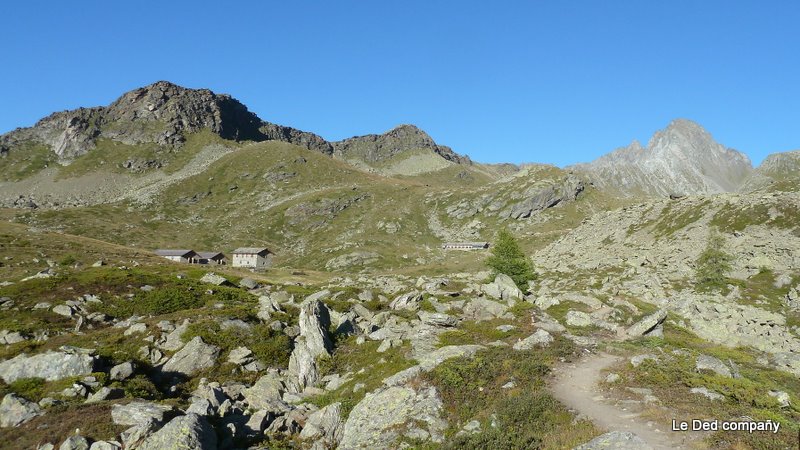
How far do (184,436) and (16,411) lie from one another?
965 cm

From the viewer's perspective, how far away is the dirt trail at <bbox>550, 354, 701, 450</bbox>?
15.4m

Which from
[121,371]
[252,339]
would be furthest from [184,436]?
[252,339]

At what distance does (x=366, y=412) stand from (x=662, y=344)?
22.2 m

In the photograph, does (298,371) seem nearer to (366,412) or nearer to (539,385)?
(366,412)

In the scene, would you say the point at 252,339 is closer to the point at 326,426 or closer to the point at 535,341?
the point at 326,426

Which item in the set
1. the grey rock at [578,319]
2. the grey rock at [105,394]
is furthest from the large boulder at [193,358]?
the grey rock at [578,319]

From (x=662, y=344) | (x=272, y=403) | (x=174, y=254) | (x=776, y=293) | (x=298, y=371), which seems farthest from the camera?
(x=174, y=254)

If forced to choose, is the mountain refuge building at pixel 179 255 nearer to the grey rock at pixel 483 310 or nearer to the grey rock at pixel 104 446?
the grey rock at pixel 483 310

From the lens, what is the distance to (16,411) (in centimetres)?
2028

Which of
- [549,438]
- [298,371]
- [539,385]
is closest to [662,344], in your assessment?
[539,385]

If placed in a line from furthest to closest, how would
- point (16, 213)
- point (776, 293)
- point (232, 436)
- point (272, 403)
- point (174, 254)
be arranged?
point (16, 213), point (174, 254), point (776, 293), point (272, 403), point (232, 436)

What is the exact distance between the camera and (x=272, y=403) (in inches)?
938

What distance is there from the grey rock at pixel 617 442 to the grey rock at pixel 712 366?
36.2 feet

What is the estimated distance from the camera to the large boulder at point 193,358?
28047 millimetres
